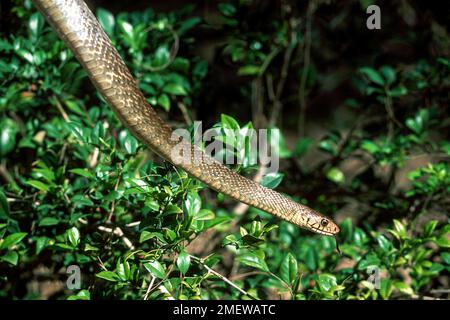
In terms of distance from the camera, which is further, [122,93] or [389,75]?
[389,75]

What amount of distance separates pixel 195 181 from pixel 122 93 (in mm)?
468

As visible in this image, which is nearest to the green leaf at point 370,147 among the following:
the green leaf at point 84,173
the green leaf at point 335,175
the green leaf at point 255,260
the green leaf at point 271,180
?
the green leaf at point 335,175

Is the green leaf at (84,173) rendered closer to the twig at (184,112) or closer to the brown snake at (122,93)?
the brown snake at (122,93)

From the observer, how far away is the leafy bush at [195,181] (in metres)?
2.31

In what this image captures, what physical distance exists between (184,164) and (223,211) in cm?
153

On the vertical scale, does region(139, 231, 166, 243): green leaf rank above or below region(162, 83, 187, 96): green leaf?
below

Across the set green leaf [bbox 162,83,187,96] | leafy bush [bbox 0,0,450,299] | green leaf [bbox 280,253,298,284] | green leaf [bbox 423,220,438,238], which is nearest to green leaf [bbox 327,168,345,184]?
leafy bush [bbox 0,0,450,299]

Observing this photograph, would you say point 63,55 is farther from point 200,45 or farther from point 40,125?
point 200,45

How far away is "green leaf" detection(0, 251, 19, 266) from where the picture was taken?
2.31 m

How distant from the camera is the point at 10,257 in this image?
2.34 metres

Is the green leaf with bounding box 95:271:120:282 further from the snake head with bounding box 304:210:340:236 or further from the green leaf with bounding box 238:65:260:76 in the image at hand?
Answer: the green leaf with bounding box 238:65:260:76

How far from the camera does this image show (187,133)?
239cm

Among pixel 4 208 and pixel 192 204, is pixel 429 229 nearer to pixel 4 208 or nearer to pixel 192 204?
pixel 192 204

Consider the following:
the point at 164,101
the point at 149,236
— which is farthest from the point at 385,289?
the point at 164,101
